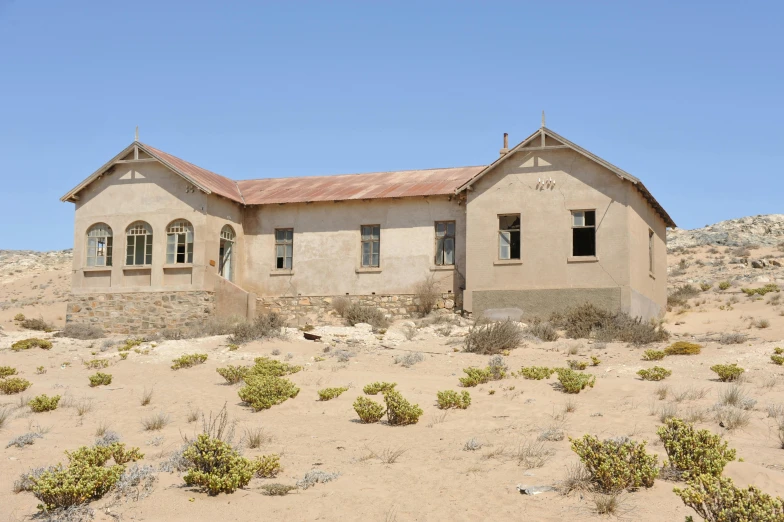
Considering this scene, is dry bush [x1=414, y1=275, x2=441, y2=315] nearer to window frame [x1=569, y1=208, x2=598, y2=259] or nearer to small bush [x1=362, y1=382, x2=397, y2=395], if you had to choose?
window frame [x1=569, y1=208, x2=598, y2=259]

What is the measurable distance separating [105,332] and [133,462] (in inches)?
641

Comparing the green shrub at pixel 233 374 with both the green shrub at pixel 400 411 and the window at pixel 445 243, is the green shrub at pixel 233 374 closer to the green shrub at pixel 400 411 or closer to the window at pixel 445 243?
the green shrub at pixel 400 411

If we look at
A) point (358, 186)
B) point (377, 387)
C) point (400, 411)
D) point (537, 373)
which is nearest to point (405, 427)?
point (400, 411)

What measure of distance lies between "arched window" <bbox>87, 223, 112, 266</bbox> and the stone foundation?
5319 millimetres

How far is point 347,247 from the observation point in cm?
2567

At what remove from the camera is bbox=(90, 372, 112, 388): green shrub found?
52.4ft

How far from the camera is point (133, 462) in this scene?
1003cm

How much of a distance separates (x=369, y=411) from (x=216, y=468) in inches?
156

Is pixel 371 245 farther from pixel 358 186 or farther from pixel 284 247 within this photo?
pixel 284 247

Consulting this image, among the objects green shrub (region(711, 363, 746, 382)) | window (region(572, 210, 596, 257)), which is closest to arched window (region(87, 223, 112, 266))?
window (region(572, 210, 596, 257))

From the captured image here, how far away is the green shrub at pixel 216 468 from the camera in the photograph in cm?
848

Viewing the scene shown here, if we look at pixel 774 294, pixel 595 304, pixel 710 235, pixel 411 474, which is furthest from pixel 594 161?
pixel 710 235

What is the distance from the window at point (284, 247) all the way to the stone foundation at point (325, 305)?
48.7 inches

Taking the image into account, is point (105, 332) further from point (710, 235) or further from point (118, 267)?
point (710, 235)
